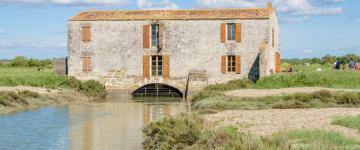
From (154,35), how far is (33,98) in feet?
30.8

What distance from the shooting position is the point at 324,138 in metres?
12.0

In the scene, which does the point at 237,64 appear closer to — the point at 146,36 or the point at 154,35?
the point at 154,35

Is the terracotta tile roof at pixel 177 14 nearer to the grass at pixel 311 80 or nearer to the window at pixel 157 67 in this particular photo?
the window at pixel 157 67

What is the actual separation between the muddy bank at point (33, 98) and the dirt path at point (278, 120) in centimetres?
1069

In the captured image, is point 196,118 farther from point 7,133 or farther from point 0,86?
point 0,86

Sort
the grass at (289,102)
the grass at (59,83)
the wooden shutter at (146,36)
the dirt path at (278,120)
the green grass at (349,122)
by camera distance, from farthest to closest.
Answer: the wooden shutter at (146,36)
the grass at (59,83)
the grass at (289,102)
the dirt path at (278,120)
the green grass at (349,122)

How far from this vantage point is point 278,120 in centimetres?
1725

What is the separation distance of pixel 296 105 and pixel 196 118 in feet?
23.3

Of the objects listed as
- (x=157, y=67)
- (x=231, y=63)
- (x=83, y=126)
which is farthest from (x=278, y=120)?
(x=157, y=67)

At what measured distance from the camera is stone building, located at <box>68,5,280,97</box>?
115ft

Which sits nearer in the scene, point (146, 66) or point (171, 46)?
point (171, 46)

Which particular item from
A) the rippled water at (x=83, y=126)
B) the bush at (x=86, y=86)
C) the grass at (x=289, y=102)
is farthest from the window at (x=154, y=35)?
the grass at (x=289, y=102)

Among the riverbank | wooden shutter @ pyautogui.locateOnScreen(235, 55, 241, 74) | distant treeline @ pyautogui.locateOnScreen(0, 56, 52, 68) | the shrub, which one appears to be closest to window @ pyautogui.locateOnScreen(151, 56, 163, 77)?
the shrub

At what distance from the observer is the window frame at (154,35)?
3609cm
